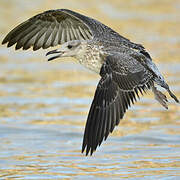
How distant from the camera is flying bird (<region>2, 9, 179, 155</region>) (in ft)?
24.9

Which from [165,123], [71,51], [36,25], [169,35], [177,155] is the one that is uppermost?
[169,35]

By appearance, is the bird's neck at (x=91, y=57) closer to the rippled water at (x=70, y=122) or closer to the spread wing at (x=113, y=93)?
the spread wing at (x=113, y=93)

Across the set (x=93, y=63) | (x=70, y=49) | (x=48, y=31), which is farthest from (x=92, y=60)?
(x=48, y=31)

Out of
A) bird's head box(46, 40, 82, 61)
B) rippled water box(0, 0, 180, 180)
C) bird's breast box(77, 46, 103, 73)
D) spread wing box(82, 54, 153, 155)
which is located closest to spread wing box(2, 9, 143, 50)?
bird's head box(46, 40, 82, 61)

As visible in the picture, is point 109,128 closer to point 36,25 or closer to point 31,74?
point 36,25

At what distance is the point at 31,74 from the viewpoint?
12.8 meters

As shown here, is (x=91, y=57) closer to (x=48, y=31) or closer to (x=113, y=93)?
(x=113, y=93)

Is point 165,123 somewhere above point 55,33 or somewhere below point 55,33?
below

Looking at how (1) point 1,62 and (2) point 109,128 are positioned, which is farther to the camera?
(1) point 1,62

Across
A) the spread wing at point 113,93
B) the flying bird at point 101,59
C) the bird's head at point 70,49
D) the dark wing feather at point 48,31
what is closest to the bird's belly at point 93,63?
the flying bird at point 101,59

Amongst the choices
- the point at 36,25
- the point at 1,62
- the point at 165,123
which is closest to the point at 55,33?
the point at 36,25

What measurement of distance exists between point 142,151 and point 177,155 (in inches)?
19.2

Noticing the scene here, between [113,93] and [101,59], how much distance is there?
0.81 meters

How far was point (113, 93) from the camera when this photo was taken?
781cm
